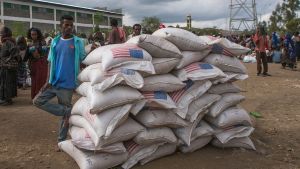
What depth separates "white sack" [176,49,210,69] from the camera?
4344 millimetres

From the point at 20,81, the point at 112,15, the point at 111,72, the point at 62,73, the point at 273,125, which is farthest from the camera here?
the point at 112,15

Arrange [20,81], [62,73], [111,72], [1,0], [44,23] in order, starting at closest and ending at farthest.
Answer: [111,72] < [62,73] < [20,81] < [1,0] < [44,23]

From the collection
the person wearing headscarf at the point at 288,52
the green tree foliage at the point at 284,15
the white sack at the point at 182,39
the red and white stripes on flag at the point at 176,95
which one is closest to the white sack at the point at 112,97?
the red and white stripes on flag at the point at 176,95

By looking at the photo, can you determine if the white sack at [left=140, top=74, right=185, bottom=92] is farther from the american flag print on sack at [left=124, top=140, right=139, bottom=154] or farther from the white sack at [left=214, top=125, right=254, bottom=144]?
the white sack at [left=214, top=125, right=254, bottom=144]

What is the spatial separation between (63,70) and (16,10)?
155 ft

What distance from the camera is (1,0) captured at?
152 ft

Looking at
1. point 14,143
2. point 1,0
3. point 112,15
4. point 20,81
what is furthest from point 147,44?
point 112,15

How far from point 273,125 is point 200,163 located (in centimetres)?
212

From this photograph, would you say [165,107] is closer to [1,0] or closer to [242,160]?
[242,160]

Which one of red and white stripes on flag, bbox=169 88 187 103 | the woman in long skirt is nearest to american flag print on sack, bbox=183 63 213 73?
red and white stripes on flag, bbox=169 88 187 103

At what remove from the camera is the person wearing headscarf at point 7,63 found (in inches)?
298

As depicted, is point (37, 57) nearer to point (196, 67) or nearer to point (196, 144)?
point (196, 67)

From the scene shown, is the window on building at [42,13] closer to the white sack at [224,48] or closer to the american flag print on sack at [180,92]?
the white sack at [224,48]

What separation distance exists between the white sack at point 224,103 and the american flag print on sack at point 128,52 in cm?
108
